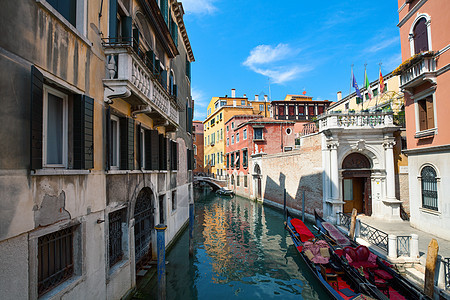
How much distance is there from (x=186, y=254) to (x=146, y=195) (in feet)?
11.0

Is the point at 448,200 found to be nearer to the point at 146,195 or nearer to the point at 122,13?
the point at 146,195

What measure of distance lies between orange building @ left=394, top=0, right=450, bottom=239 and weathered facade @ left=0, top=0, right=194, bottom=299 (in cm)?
912

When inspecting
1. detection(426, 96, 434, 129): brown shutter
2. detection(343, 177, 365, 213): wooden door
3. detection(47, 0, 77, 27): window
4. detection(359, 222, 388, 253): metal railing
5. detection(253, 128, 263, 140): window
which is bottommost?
detection(359, 222, 388, 253): metal railing

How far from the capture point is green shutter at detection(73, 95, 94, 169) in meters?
3.75

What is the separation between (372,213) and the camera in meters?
12.4

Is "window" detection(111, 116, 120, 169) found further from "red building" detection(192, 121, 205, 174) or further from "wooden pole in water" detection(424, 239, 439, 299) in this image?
"red building" detection(192, 121, 205, 174)

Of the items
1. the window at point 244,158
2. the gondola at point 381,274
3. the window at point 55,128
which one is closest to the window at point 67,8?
the window at point 55,128

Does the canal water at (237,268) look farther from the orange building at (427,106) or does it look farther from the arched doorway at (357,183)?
the orange building at (427,106)

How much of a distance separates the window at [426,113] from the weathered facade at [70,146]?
9470 mm

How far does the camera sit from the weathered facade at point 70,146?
266 centimetres

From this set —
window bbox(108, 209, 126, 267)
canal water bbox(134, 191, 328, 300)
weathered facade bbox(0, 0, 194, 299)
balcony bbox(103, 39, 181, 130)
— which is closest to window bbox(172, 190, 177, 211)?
canal water bbox(134, 191, 328, 300)

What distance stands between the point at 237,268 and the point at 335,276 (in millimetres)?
3164

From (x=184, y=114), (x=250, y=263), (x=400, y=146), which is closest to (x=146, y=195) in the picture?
(x=250, y=263)

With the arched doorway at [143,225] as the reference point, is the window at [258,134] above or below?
above
